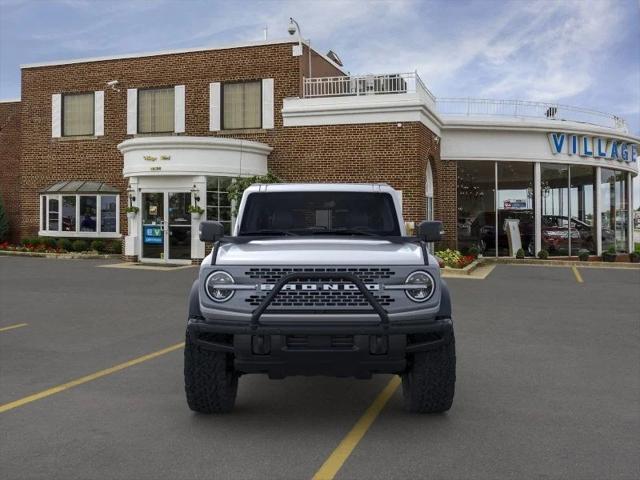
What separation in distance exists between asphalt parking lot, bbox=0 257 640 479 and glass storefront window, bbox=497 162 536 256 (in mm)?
14646

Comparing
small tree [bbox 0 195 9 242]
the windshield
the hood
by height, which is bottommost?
the hood

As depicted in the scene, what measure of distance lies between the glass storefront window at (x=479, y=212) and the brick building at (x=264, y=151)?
1.7 inches

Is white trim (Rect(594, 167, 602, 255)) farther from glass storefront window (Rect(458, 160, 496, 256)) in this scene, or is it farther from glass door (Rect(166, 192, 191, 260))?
glass door (Rect(166, 192, 191, 260))

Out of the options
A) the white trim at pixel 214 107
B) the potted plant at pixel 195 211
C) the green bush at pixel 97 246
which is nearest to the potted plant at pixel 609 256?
the potted plant at pixel 195 211

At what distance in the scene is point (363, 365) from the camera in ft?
15.0

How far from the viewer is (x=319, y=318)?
456 centimetres

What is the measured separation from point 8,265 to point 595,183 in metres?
22.6

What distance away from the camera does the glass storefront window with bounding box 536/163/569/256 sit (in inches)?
978

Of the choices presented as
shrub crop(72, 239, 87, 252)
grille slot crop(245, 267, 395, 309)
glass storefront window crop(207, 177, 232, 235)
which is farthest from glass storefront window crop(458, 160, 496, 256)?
grille slot crop(245, 267, 395, 309)

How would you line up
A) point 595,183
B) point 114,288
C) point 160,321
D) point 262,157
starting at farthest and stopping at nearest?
point 595,183
point 262,157
point 114,288
point 160,321

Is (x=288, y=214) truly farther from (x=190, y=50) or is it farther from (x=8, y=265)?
(x=190, y=50)

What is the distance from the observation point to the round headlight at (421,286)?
4.71 metres

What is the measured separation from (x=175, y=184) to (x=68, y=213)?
6886mm

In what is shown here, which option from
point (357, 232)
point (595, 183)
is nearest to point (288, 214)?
point (357, 232)
